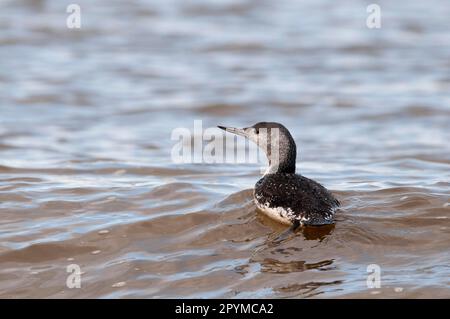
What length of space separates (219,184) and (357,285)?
302cm

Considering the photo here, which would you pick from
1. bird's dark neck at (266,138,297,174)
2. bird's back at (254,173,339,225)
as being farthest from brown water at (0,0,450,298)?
bird's dark neck at (266,138,297,174)

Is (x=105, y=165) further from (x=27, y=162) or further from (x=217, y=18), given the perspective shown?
(x=217, y=18)

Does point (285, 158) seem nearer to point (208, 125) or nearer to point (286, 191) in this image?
point (286, 191)

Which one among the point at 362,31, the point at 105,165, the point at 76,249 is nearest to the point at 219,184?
the point at 105,165

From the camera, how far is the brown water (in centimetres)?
689

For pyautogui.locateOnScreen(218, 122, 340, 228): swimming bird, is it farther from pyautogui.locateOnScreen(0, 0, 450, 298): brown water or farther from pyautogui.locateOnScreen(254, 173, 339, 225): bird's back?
pyautogui.locateOnScreen(0, 0, 450, 298): brown water

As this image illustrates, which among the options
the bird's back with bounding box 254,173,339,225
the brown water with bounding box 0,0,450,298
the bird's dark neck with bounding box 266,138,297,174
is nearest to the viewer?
the brown water with bounding box 0,0,450,298

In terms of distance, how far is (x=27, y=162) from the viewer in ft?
33.6

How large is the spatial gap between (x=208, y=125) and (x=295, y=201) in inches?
207

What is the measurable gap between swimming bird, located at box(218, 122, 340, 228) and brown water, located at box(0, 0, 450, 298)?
0.16 m

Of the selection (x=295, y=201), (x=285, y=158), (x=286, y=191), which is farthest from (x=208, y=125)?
(x=295, y=201)

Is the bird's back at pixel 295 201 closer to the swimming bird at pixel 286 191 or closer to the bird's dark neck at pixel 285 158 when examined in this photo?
the swimming bird at pixel 286 191

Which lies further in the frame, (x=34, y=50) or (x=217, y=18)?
(x=217, y=18)
